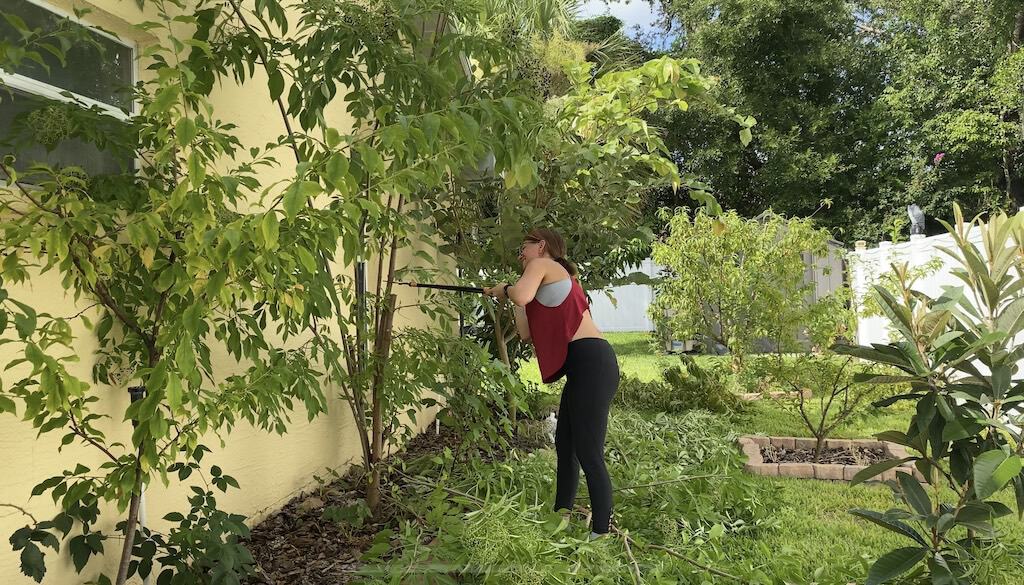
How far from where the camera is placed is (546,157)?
4895mm

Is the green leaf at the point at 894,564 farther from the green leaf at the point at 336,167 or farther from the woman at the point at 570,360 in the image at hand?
the green leaf at the point at 336,167

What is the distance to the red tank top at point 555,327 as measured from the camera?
3.61 m

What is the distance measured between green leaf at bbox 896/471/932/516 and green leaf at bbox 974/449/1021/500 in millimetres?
298

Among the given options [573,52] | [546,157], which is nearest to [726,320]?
[546,157]

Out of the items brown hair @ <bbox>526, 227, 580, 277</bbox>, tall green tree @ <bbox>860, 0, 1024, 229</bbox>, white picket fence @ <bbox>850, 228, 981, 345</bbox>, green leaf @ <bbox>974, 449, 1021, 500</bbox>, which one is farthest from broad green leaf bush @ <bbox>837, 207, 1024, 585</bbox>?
tall green tree @ <bbox>860, 0, 1024, 229</bbox>

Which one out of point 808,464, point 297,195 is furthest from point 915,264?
point 297,195

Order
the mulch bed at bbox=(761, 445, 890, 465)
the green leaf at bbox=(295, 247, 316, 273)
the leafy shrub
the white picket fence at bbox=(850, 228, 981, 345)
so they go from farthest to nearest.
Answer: the white picket fence at bbox=(850, 228, 981, 345)
the leafy shrub
the mulch bed at bbox=(761, 445, 890, 465)
the green leaf at bbox=(295, 247, 316, 273)

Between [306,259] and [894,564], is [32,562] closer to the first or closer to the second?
[306,259]

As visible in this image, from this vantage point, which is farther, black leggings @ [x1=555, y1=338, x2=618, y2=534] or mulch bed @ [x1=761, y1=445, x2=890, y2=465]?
mulch bed @ [x1=761, y1=445, x2=890, y2=465]

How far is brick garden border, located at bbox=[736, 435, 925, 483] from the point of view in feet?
16.9

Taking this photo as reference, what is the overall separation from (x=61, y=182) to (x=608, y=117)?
3.20 metres

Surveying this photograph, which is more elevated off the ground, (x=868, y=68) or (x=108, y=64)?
(x=868, y=68)

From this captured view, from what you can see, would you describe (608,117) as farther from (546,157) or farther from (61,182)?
(61,182)

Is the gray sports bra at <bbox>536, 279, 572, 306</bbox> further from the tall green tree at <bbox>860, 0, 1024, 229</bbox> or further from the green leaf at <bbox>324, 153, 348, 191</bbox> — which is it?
the tall green tree at <bbox>860, 0, 1024, 229</bbox>
